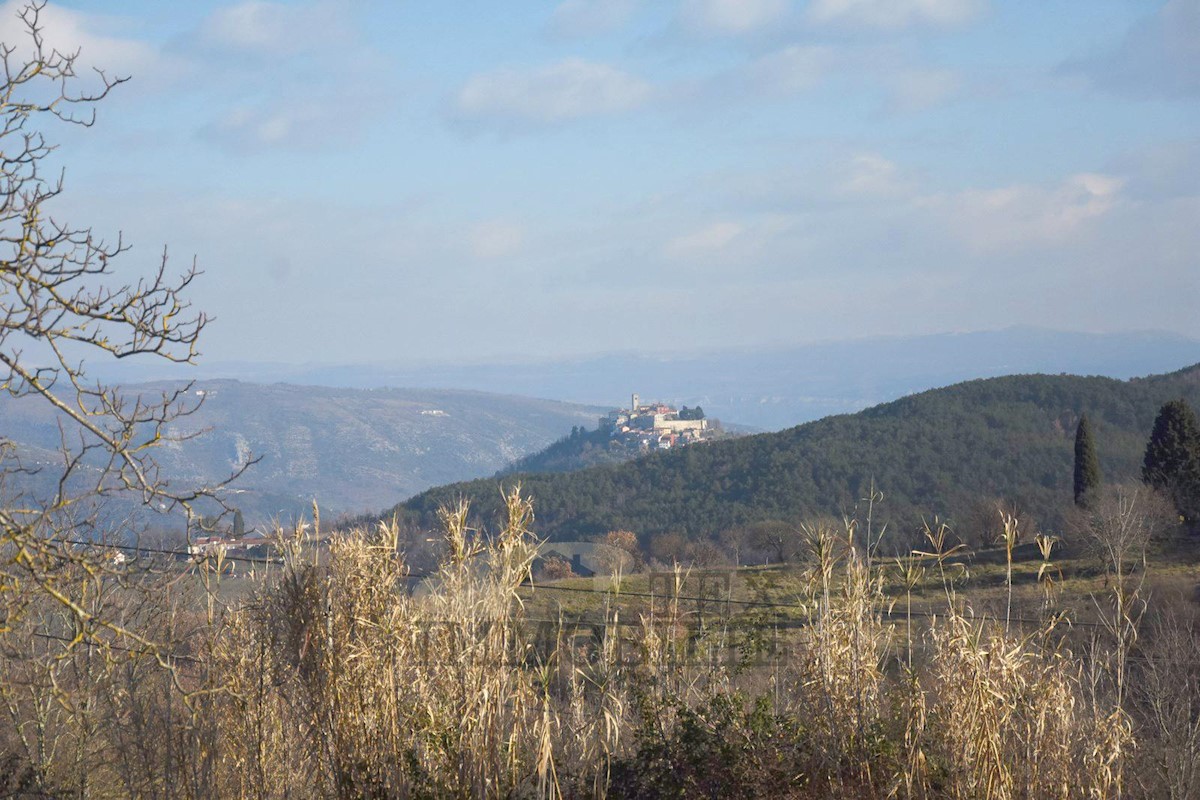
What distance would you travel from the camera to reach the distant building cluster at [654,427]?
291 feet

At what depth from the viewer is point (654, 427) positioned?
97625mm

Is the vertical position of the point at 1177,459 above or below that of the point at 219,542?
below

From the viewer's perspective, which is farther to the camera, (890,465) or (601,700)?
(890,465)

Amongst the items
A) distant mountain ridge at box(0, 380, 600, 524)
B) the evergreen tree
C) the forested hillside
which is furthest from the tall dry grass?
distant mountain ridge at box(0, 380, 600, 524)

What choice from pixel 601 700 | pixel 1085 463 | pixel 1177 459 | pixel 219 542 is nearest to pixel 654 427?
pixel 1085 463

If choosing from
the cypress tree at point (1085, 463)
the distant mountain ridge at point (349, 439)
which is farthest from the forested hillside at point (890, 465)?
the distant mountain ridge at point (349, 439)

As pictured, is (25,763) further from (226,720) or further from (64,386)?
(64,386)

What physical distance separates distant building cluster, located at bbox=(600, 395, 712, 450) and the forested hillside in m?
22.9

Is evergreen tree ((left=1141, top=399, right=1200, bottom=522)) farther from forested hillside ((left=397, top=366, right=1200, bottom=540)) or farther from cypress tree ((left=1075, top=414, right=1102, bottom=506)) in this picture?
forested hillside ((left=397, top=366, right=1200, bottom=540))

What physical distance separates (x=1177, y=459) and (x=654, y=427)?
6591 centimetres

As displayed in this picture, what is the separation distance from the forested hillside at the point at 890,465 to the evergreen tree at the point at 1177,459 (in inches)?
362

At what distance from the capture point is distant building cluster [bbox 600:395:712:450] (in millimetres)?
88750

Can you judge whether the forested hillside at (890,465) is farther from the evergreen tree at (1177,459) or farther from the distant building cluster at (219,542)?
the distant building cluster at (219,542)

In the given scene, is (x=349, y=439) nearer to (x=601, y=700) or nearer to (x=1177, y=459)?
(x=1177, y=459)
